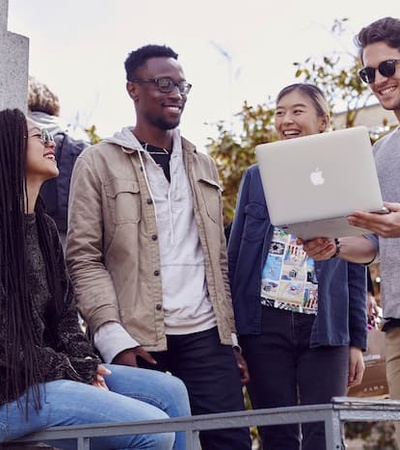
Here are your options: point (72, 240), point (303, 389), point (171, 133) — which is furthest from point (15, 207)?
point (303, 389)

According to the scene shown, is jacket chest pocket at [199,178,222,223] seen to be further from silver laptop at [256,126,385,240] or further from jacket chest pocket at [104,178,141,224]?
silver laptop at [256,126,385,240]

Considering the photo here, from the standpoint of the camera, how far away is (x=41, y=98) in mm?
4840

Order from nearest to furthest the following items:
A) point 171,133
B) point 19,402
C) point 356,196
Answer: point 19,402 < point 356,196 < point 171,133

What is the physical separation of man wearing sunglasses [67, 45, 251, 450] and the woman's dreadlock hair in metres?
0.36

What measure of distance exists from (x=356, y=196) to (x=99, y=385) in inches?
43.3

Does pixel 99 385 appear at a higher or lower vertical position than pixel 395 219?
lower

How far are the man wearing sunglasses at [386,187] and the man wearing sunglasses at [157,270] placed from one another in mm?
528

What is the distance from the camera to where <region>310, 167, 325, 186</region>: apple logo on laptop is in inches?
135

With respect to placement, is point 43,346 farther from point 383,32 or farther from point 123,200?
point 383,32

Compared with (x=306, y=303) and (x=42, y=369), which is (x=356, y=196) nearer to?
(x=306, y=303)

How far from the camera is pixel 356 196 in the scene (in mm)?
3418

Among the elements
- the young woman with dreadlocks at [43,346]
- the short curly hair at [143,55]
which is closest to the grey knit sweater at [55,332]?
the young woman with dreadlocks at [43,346]

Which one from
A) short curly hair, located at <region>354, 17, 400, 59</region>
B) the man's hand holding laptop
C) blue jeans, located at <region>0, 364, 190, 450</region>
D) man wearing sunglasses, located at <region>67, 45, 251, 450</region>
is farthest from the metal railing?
short curly hair, located at <region>354, 17, 400, 59</region>

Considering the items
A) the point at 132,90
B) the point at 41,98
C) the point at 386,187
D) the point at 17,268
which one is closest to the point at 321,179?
the point at 386,187
